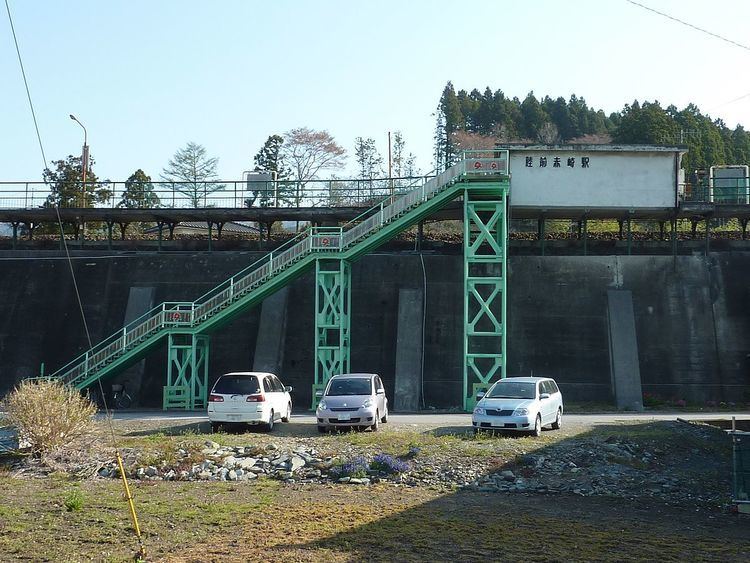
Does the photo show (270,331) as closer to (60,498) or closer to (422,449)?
(422,449)

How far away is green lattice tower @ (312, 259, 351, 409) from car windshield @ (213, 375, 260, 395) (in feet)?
31.0

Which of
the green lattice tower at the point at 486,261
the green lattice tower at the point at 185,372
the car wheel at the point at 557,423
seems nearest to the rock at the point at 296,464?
the car wheel at the point at 557,423

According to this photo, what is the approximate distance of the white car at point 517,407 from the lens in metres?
22.6

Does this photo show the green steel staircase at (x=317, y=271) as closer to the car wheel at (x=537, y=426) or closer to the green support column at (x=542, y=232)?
the green support column at (x=542, y=232)

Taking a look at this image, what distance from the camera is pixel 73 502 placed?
1512cm

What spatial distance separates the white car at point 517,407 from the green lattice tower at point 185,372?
598 inches

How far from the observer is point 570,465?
19.4m

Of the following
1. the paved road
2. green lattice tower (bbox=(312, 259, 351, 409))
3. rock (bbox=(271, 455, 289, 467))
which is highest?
green lattice tower (bbox=(312, 259, 351, 409))

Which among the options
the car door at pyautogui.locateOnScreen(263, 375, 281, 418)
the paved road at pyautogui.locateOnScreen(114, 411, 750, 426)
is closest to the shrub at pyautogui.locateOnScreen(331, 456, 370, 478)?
the car door at pyautogui.locateOnScreen(263, 375, 281, 418)

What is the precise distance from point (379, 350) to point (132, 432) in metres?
15.2

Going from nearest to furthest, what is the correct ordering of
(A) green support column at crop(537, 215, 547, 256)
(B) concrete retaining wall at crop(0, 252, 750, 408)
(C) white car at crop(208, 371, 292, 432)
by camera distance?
(C) white car at crop(208, 371, 292, 432), (B) concrete retaining wall at crop(0, 252, 750, 408), (A) green support column at crop(537, 215, 547, 256)

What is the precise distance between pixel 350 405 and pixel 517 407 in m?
4.74

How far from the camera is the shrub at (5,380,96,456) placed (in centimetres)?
1970

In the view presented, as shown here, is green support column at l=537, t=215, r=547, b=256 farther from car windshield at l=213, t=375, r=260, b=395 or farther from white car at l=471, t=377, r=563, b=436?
car windshield at l=213, t=375, r=260, b=395
